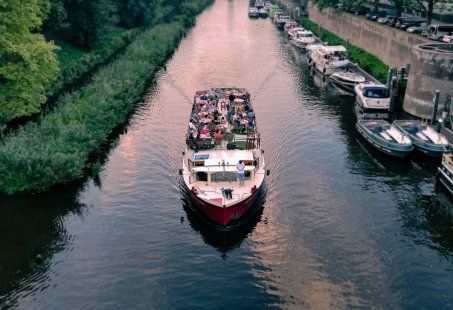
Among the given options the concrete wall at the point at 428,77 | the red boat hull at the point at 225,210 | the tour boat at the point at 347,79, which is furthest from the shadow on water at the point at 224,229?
the tour boat at the point at 347,79

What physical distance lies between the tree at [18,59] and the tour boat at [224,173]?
18.6m

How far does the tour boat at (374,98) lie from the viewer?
5822cm

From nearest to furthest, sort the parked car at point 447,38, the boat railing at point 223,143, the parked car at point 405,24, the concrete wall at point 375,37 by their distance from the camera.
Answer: the boat railing at point 223,143, the parked car at point 447,38, the concrete wall at point 375,37, the parked car at point 405,24

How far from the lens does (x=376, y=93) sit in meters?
59.0

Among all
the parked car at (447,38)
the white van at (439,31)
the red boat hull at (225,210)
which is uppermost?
the white van at (439,31)

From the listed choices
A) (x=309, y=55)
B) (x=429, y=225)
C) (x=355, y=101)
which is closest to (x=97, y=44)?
(x=309, y=55)

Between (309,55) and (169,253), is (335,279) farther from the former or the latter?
(309,55)

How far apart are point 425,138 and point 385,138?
3.83 metres

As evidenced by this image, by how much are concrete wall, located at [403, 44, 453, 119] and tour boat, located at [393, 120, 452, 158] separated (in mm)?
5673

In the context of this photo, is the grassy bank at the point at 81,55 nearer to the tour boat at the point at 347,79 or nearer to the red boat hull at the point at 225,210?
the red boat hull at the point at 225,210

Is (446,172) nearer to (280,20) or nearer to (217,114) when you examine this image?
(217,114)

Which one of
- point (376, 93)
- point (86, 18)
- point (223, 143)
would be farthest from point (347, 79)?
point (86, 18)

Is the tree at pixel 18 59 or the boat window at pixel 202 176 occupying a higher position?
the tree at pixel 18 59

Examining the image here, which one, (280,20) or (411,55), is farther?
(280,20)
